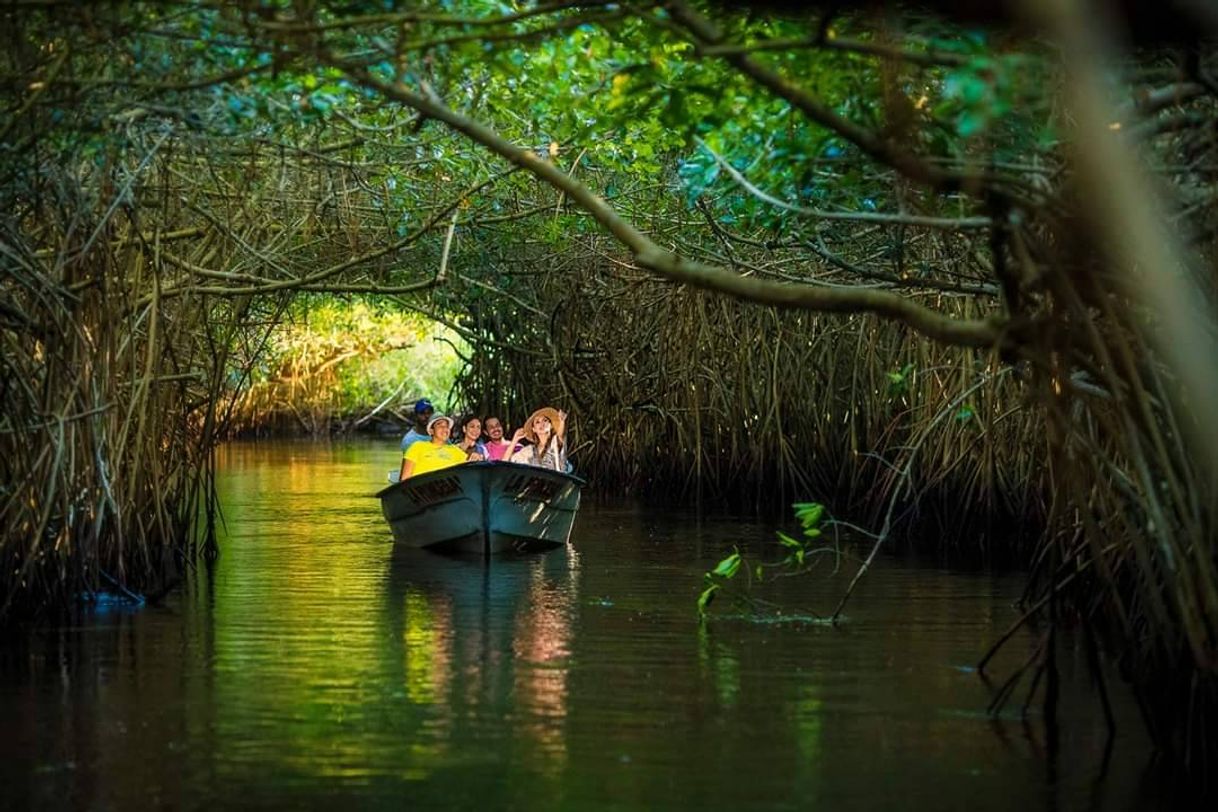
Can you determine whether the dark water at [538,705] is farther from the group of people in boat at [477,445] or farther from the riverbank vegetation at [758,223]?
the group of people in boat at [477,445]

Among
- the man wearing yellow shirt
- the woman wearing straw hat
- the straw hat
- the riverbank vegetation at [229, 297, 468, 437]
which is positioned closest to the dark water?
the man wearing yellow shirt

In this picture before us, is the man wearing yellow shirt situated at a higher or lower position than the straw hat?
lower

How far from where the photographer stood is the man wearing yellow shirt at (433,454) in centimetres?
1808

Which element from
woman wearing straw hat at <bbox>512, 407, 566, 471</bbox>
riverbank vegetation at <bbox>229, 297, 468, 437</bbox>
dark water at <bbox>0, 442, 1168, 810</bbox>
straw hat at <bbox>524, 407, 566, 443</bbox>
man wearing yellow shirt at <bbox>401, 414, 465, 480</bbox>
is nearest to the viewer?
dark water at <bbox>0, 442, 1168, 810</bbox>

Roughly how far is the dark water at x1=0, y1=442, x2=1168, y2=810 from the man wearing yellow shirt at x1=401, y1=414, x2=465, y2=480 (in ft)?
8.52

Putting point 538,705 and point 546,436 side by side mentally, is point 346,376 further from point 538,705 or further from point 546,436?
point 538,705

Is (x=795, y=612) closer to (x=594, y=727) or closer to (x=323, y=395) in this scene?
(x=594, y=727)

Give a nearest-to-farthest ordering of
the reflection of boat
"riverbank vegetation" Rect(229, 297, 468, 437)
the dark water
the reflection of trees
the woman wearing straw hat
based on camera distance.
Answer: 1. the dark water
2. the reflection of trees
3. the reflection of boat
4. the woman wearing straw hat
5. "riverbank vegetation" Rect(229, 297, 468, 437)

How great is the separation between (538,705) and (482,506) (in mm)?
8259

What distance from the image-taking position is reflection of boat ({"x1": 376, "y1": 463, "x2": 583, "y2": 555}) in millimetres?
17438

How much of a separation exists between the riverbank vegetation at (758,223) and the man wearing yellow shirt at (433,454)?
1901 millimetres

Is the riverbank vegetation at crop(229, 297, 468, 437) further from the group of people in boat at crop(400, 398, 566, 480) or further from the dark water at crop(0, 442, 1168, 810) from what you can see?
the dark water at crop(0, 442, 1168, 810)

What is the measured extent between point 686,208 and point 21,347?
9.59 metres

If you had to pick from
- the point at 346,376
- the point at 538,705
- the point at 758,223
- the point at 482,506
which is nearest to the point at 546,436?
the point at 482,506
